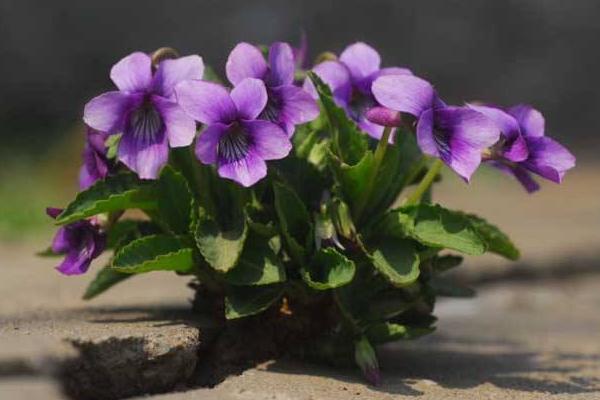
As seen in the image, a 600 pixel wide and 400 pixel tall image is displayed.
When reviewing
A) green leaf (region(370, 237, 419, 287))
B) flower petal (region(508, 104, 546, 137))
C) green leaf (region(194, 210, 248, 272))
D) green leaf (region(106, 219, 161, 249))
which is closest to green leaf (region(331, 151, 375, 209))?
green leaf (region(370, 237, 419, 287))

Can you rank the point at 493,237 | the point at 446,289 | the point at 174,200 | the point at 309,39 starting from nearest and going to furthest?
the point at 174,200, the point at 493,237, the point at 446,289, the point at 309,39

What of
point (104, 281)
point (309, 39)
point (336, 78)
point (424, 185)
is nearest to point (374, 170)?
point (424, 185)

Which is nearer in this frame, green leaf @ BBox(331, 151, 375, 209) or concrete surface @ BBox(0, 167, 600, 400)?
concrete surface @ BBox(0, 167, 600, 400)

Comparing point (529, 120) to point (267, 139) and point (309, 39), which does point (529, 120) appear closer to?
point (267, 139)

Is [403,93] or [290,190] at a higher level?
[403,93]

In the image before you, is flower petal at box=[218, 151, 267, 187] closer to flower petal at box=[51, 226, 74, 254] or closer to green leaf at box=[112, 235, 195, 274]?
green leaf at box=[112, 235, 195, 274]

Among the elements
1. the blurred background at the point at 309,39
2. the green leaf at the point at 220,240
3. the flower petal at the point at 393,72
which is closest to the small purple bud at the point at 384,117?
the flower petal at the point at 393,72

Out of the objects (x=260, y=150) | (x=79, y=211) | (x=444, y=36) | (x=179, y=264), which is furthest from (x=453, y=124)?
(x=444, y=36)
